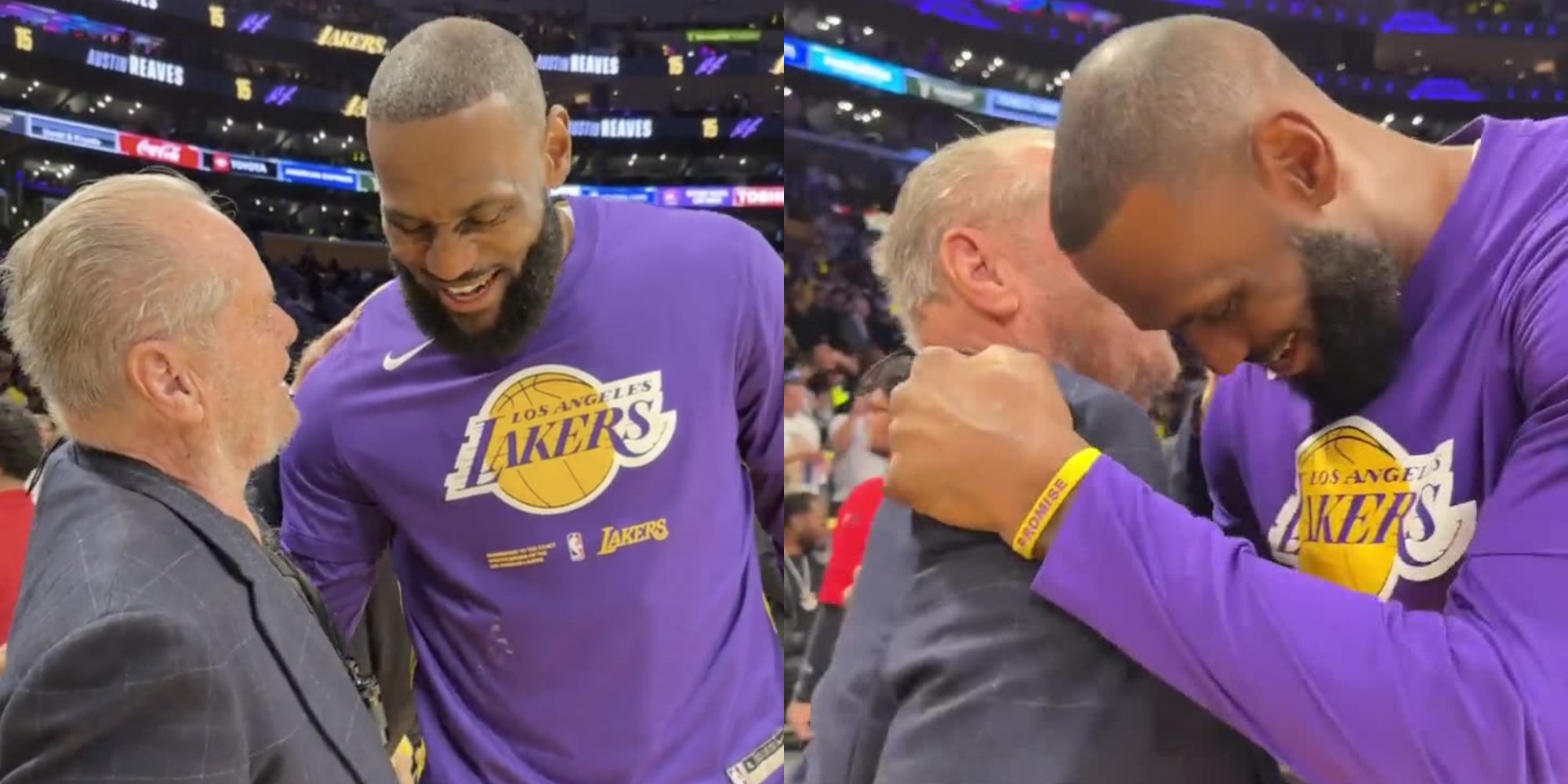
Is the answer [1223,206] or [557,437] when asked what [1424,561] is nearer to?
[1223,206]

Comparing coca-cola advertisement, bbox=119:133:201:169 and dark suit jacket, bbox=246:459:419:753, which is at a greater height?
dark suit jacket, bbox=246:459:419:753

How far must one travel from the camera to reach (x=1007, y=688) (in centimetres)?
64

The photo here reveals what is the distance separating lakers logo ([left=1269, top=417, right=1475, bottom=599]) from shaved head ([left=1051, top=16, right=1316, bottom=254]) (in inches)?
7.8

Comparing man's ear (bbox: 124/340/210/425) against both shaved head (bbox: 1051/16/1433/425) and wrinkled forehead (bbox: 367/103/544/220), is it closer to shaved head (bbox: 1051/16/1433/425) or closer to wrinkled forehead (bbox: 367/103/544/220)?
wrinkled forehead (bbox: 367/103/544/220)

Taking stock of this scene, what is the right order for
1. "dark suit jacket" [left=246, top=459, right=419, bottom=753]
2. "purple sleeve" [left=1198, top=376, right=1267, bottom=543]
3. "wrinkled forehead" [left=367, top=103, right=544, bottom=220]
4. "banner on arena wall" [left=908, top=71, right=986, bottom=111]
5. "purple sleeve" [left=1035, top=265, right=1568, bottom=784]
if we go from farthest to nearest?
"banner on arena wall" [left=908, top=71, right=986, bottom=111]
"dark suit jacket" [left=246, top=459, right=419, bottom=753]
"wrinkled forehead" [left=367, top=103, right=544, bottom=220]
"purple sleeve" [left=1198, top=376, right=1267, bottom=543]
"purple sleeve" [left=1035, top=265, right=1568, bottom=784]

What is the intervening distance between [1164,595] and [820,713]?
25 centimetres

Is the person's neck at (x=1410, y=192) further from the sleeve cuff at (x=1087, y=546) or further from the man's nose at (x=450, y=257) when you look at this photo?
the man's nose at (x=450, y=257)

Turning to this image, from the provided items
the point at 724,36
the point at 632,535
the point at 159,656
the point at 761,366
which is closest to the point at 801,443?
the point at 761,366

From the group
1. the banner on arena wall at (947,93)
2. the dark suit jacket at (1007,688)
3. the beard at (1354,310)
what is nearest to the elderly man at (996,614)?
the dark suit jacket at (1007,688)

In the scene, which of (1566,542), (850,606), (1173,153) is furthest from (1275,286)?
(850,606)

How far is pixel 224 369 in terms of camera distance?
3.71 ft

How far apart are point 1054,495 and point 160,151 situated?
393 inches

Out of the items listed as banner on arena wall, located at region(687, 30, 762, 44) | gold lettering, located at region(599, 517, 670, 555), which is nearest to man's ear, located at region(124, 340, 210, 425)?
gold lettering, located at region(599, 517, 670, 555)

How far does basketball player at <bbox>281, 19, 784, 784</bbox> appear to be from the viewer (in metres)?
1.18
